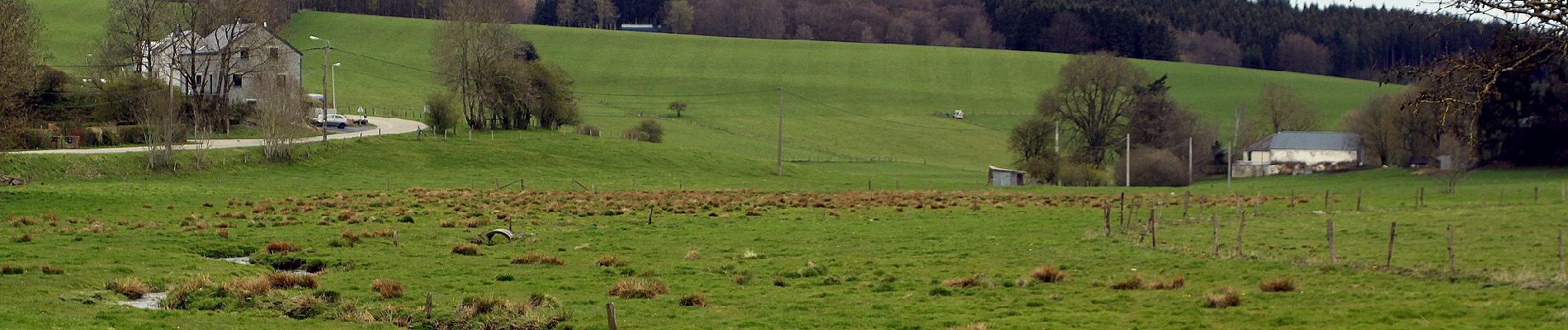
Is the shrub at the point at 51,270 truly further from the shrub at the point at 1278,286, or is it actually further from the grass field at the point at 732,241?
the shrub at the point at 1278,286

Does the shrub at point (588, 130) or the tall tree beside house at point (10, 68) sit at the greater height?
the tall tree beside house at point (10, 68)

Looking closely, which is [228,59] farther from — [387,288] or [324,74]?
[387,288]

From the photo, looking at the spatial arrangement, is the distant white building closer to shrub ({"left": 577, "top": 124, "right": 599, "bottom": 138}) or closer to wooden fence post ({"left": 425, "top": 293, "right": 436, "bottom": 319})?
shrub ({"left": 577, "top": 124, "right": 599, "bottom": 138})

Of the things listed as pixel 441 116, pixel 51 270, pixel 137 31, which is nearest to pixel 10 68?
pixel 51 270

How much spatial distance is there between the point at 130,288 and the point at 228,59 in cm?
6569

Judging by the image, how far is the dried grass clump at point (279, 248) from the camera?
3512 centimetres

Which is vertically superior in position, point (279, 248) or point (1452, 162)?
point (1452, 162)

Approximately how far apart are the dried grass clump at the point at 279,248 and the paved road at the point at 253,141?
35640 millimetres

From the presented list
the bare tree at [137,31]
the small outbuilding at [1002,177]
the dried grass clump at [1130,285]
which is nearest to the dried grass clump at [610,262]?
the dried grass clump at [1130,285]

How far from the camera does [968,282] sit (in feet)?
89.1

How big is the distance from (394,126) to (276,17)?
210ft

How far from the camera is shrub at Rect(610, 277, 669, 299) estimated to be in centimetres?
2553

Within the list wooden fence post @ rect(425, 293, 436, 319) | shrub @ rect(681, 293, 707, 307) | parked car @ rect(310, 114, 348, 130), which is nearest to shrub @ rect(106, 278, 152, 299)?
wooden fence post @ rect(425, 293, 436, 319)

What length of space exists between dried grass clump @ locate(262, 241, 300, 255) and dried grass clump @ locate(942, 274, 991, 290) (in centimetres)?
1726
